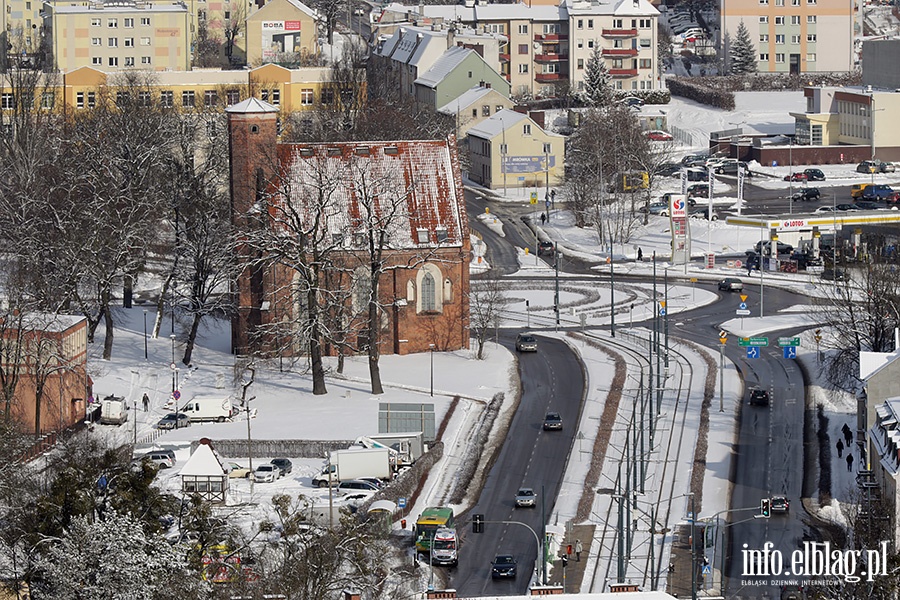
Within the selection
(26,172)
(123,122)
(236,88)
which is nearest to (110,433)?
(26,172)

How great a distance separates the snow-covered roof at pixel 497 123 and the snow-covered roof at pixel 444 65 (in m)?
11.2

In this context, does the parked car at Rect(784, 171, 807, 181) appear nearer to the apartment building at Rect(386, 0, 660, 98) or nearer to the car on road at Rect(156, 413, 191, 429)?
the apartment building at Rect(386, 0, 660, 98)

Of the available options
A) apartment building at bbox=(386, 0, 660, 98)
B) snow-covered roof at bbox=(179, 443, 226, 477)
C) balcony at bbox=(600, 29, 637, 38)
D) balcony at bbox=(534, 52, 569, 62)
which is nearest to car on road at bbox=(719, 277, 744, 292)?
snow-covered roof at bbox=(179, 443, 226, 477)

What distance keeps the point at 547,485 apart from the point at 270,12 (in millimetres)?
116703

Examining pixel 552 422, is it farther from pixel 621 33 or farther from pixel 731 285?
pixel 621 33

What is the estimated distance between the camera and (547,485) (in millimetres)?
73250

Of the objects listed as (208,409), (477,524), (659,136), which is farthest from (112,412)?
(659,136)

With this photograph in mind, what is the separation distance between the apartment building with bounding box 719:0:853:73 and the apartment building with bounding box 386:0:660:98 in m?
12.7

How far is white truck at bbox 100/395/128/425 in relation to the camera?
8256 cm

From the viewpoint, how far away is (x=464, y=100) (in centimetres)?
16012

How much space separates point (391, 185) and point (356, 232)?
3153mm

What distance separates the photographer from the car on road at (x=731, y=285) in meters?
111

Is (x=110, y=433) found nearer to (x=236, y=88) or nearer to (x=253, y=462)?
(x=253, y=462)

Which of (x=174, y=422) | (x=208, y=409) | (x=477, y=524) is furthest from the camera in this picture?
(x=208, y=409)
